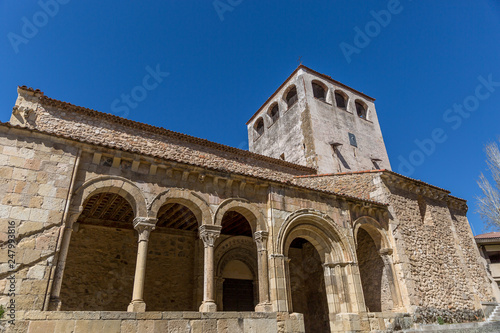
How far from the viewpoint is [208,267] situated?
22.8 ft

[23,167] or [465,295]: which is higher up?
[23,167]

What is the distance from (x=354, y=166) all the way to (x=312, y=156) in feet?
10.1

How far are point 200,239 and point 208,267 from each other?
324cm

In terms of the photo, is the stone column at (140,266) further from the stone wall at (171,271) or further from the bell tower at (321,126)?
the bell tower at (321,126)

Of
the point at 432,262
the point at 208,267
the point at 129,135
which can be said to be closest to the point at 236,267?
the point at 208,267

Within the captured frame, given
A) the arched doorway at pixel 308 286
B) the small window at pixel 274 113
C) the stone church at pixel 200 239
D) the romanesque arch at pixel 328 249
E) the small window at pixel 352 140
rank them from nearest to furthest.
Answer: the stone church at pixel 200 239, the romanesque arch at pixel 328 249, the arched doorway at pixel 308 286, the small window at pixel 352 140, the small window at pixel 274 113

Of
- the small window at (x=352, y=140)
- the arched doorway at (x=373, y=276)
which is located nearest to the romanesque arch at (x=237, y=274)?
the arched doorway at (x=373, y=276)

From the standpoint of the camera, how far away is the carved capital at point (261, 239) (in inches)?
307

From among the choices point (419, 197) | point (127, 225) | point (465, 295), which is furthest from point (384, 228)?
point (127, 225)

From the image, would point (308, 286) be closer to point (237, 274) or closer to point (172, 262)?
point (237, 274)

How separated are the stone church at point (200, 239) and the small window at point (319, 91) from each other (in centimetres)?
762

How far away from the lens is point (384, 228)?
10.4m

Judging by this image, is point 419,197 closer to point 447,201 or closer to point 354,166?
point 447,201

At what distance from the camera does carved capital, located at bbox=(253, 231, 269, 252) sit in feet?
25.6
